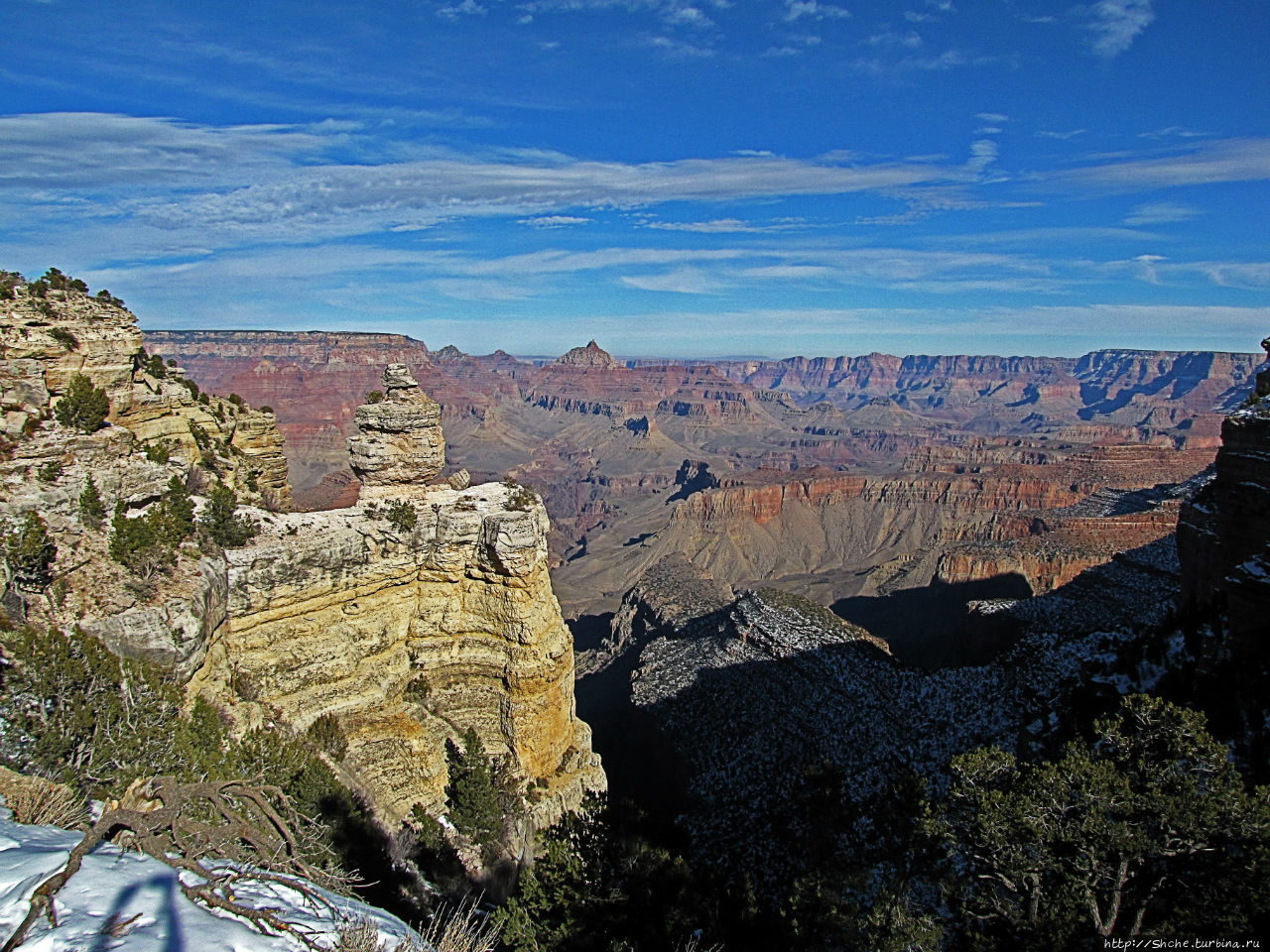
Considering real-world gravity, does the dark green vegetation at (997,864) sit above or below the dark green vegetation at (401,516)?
below

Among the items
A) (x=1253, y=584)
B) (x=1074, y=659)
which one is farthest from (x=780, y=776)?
(x=1253, y=584)

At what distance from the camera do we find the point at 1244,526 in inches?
1072

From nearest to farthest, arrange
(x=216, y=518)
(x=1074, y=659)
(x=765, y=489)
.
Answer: (x=216, y=518), (x=1074, y=659), (x=765, y=489)

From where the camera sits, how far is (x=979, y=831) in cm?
1238

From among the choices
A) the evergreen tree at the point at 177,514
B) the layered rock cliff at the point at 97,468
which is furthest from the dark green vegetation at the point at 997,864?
the evergreen tree at the point at 177,514

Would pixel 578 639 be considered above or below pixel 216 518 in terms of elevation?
below

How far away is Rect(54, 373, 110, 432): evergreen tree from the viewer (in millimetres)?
17266

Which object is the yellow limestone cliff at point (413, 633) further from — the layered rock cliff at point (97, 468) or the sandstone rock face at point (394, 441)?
the layered rock cliff at point (97, 468)

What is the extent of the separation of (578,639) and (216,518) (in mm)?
66398

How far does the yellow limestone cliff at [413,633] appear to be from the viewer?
17688 mm

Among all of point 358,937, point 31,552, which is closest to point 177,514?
point 31,552

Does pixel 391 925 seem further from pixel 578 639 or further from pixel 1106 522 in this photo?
pixel 1106 522

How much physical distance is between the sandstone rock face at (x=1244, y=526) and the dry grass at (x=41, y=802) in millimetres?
28975

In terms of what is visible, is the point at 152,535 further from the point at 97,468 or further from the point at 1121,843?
the point at 1121,843
